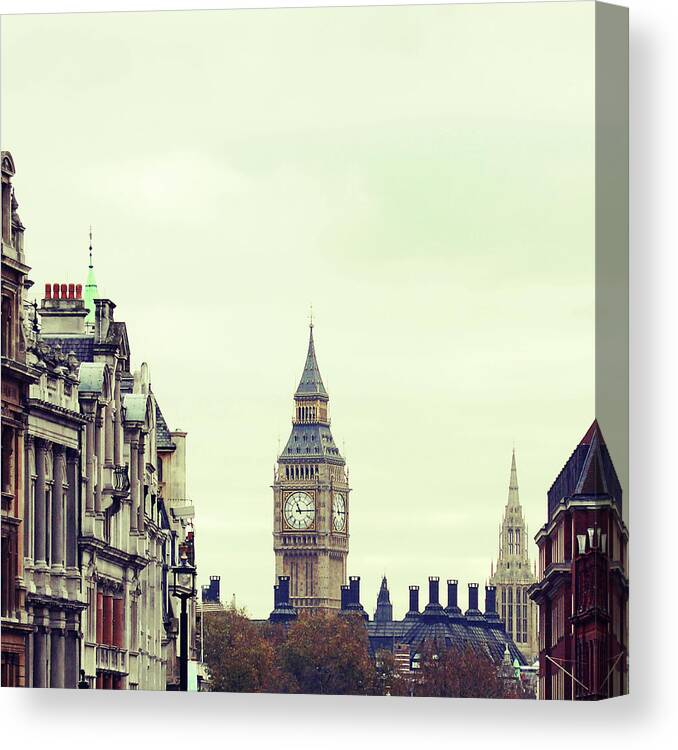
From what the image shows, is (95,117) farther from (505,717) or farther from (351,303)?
(505,717)

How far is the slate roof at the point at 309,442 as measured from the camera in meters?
31.5

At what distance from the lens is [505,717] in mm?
31047

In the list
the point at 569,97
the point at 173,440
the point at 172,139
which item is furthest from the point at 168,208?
the point at 569,97

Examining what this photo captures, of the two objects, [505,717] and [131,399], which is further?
[131,399]

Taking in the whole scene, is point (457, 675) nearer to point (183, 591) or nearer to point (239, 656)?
point (239, 656)

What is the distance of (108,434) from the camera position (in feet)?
112

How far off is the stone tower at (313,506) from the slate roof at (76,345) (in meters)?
2.86

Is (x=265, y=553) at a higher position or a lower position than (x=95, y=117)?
lower

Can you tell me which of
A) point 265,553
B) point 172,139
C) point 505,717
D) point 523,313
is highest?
point 172,139

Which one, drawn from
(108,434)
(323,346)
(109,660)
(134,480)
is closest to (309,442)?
(323,346)

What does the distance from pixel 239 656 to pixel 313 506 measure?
223cm

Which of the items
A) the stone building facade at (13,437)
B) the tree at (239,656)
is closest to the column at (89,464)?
the stone building facade at (13,437)

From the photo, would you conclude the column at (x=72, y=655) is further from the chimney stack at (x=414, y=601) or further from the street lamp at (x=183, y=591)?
the chimney stack at (x=414, y=601)

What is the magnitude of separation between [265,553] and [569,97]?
21.9ft
